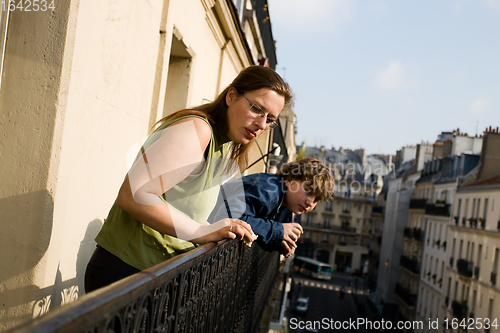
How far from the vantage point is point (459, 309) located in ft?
96.8

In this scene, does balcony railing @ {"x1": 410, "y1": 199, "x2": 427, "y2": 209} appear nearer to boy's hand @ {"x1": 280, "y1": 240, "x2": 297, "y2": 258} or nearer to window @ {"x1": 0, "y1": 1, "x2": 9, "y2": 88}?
boy's hand @ {"x1": 280, "y1": 240, "x2": 297, "y2": 258}

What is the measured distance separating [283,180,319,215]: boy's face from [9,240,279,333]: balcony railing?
23.2 inches

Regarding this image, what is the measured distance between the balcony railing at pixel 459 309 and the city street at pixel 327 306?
1305cm

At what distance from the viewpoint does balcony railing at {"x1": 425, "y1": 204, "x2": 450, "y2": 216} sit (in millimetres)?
36672

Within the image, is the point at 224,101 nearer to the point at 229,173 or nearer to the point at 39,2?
the point at 229,173

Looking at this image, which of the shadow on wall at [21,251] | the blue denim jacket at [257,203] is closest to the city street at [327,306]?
the blue denim jacket at [257,203]

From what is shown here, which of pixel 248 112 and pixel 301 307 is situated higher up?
pixel 248 112

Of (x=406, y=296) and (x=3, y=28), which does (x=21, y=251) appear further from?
(x=406, y=296)

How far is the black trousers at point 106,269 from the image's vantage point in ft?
7.20

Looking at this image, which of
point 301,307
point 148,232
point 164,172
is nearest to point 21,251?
point 148,232

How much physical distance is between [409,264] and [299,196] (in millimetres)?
43558

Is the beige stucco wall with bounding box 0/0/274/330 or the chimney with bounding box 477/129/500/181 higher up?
the chimney with bounding box 477/129/500/181

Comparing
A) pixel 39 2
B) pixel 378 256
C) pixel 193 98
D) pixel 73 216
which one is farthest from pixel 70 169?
pixel 378 256

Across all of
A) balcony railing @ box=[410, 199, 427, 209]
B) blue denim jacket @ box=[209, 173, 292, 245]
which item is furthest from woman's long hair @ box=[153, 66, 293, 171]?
balcony railing @ box=[410, 199, 427, 209]
